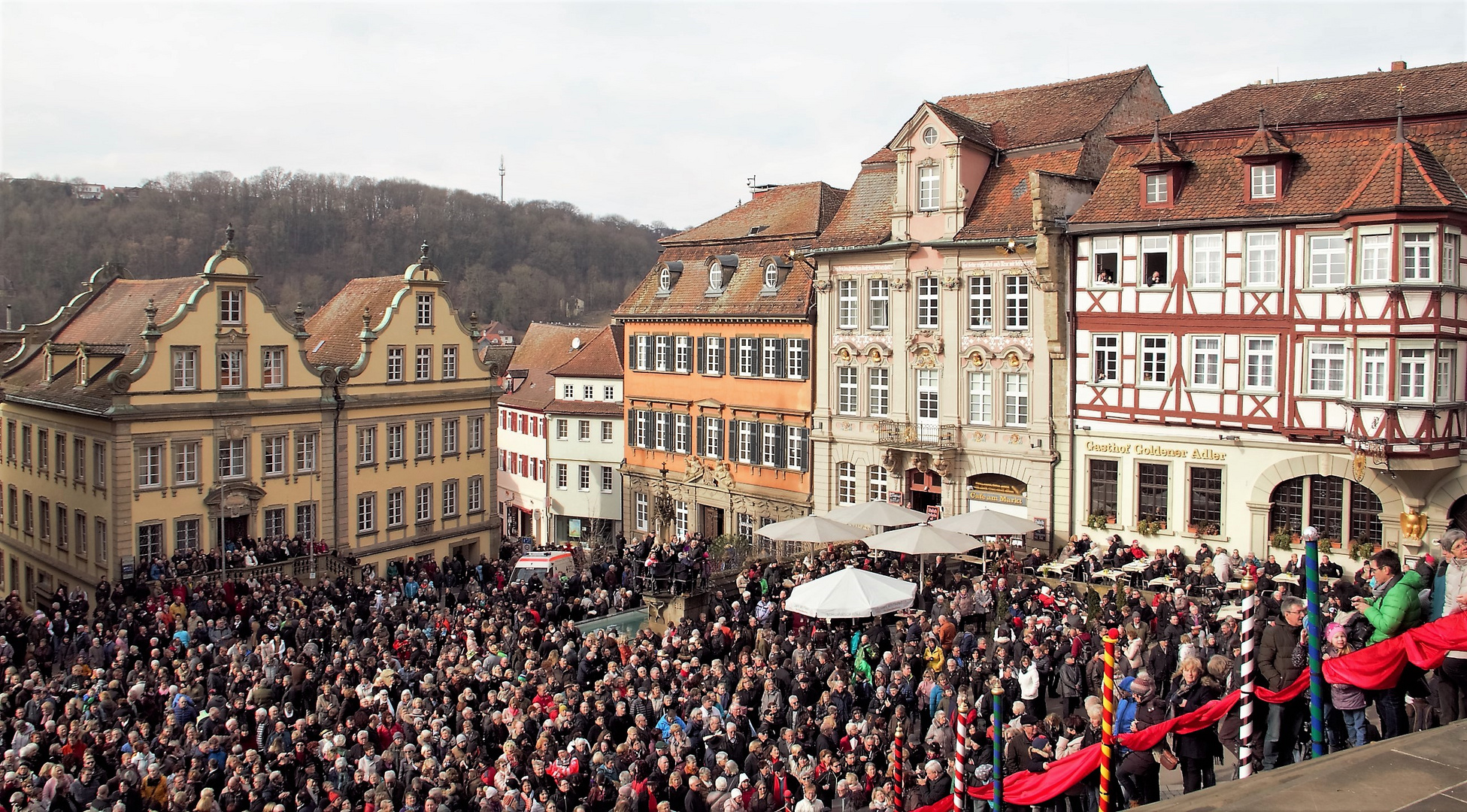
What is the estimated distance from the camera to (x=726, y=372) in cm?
4072

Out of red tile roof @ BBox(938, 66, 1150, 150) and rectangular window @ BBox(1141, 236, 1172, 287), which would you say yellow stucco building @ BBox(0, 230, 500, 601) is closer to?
red tile roof @ BBox(938, 66, 1150, 150)

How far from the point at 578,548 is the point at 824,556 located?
510 inches

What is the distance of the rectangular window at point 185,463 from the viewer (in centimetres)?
3447

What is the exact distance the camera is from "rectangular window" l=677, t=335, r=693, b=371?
4238 cm

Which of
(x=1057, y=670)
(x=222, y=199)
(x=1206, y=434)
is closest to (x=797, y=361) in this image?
(x=1206, y=434)

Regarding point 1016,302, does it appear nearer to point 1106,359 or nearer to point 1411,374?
point 1106,359

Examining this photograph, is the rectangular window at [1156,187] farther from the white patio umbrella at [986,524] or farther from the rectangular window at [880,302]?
the white patio umbrella at [986,524]

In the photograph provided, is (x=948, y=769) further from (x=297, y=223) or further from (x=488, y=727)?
(x=297, y=223)

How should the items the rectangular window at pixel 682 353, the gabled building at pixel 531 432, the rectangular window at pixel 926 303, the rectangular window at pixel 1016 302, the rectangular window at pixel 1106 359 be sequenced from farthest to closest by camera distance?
the gabled building at pixel 531 432, the rectangular window at pixel 682 353, the rectangular window at pixel 926 303, the rectangular window at pixel 1016 302, the rectangular window at pixel 1106 359

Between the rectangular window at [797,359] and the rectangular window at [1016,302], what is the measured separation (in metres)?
7.76

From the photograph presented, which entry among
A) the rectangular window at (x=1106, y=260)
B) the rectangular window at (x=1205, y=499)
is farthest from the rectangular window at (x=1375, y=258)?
the rectangular window at (x=1106, y=260)

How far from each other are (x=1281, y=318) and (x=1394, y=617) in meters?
18.0

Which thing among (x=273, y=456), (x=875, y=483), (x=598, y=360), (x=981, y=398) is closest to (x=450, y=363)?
(x=273, y=456)

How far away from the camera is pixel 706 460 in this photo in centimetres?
4169
